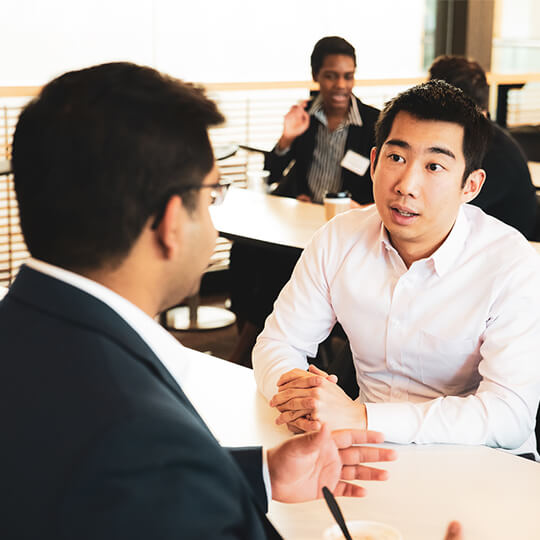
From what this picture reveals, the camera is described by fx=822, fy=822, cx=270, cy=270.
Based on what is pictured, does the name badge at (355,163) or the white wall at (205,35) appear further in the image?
the white wall at (205,35)

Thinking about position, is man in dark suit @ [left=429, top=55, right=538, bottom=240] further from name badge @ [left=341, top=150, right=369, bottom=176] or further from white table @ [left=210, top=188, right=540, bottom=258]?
name badge @ [left=341, top=150, right=369, bottom=176]

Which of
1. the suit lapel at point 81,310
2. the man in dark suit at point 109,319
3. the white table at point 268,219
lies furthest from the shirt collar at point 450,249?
the white table at point 268,219

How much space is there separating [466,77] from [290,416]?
2529 mm

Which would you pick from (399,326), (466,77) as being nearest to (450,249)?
(399,326)

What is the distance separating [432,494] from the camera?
133 centimetres

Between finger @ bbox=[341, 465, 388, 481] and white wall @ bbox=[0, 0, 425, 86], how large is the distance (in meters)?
3.71

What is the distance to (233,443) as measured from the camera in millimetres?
1514

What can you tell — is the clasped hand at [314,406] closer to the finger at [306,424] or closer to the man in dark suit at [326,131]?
the finger at [306,424]

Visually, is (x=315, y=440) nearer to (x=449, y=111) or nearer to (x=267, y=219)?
(x=449, y=111)

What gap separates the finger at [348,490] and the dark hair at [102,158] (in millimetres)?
591

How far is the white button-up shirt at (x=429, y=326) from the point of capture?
1616 mm

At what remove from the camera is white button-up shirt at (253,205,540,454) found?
5.30 feet

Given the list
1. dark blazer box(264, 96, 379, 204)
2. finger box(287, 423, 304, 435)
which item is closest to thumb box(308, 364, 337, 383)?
finger box(287, 423, 304, 435)

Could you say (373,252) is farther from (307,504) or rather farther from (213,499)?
(213,499)
